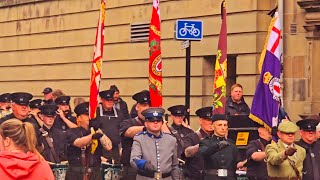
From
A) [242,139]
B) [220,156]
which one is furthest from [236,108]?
[220,156]

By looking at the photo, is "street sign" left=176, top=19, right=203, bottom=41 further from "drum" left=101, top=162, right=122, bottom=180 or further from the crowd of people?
"drum" left=101, top=162, right=122, bottom=180

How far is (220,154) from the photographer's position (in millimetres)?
12289

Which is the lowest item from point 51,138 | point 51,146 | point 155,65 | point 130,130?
point 51,146

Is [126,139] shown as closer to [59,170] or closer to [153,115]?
[59,170]

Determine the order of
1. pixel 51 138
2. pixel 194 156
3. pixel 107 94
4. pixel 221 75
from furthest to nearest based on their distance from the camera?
pixel 221 75
pixel 107 94
pixel 51 138
pixel 194 156

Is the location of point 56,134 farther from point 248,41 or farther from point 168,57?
point 168,57

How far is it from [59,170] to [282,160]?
11.3 feet

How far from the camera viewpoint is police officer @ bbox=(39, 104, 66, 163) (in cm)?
1386

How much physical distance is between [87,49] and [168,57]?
4629mm

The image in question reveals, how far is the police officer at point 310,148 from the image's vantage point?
12766mm

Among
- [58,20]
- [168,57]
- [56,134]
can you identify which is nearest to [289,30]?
[168,57]

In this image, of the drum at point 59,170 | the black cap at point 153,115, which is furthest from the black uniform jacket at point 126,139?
the black cap at point 153,115

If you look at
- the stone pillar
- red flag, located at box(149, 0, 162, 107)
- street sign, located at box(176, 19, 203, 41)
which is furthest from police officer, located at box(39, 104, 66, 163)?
the stone pillar

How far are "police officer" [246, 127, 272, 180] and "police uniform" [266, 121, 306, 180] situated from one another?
0.43 m
